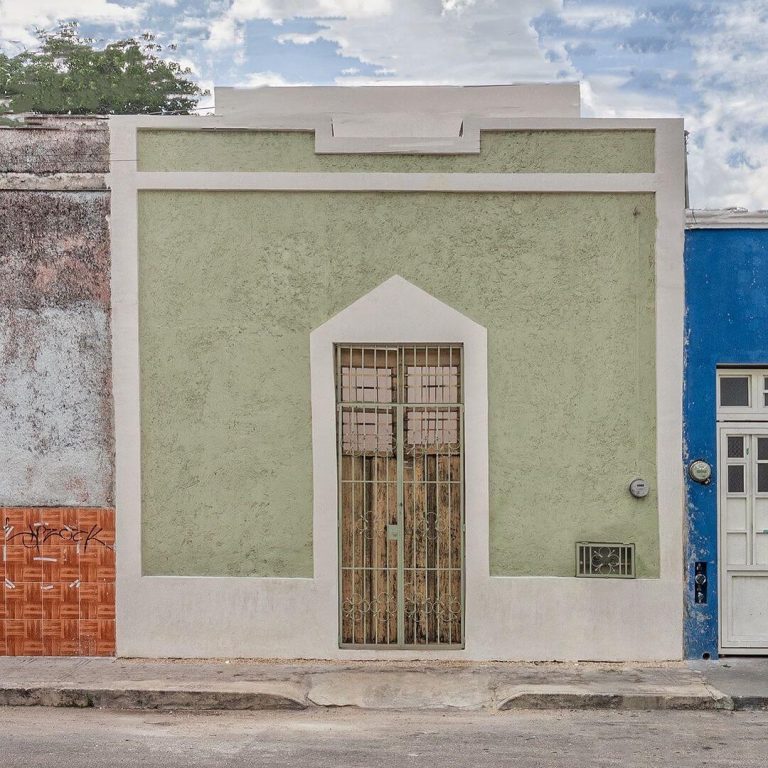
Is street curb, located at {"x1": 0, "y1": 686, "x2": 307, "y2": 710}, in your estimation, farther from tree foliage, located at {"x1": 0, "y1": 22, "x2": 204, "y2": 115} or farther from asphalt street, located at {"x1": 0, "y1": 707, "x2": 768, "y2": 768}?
tree foliage, located at {"x1": 0, "y1": 22, "x2": 204, "y2": 115}

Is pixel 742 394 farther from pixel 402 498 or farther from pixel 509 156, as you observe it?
pixel 402 498

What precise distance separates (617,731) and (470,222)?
4.11 meters

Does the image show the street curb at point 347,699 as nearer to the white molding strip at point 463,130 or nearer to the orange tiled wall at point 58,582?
the orange tiled wall at point 58,582

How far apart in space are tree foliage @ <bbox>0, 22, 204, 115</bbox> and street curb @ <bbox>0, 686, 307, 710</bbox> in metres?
19.9

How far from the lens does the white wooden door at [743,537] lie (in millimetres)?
7891

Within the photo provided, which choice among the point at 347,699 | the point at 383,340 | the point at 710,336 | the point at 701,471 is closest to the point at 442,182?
the point at 383,340

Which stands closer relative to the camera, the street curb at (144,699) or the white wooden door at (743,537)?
the street curb at (144,699)

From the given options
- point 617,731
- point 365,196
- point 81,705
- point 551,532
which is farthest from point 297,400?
point 617,731

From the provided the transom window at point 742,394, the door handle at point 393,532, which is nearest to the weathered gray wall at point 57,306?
the door handle at point 393,532

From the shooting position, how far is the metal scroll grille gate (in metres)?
7.87

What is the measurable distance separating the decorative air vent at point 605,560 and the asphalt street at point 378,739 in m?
1.23

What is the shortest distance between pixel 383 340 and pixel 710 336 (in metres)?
2.75

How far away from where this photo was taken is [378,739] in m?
6.31

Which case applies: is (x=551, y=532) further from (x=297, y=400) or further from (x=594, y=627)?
(x=297, y=400)
